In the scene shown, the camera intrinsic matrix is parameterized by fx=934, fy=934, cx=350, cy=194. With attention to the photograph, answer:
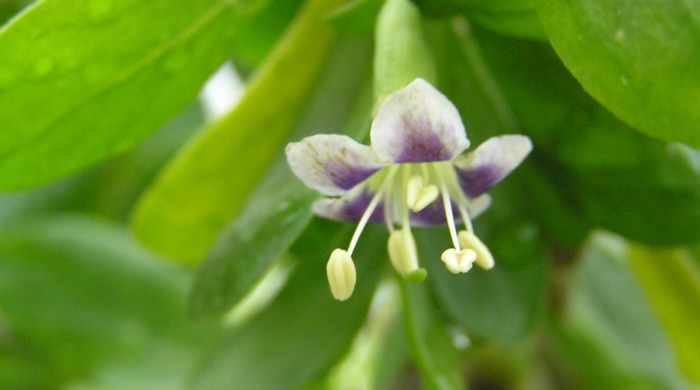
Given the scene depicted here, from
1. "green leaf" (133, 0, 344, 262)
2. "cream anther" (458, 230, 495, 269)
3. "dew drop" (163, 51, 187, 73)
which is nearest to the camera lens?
"cream anther" (458, 230, 495, 269)

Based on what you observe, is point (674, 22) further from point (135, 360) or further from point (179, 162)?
point (135, 360)

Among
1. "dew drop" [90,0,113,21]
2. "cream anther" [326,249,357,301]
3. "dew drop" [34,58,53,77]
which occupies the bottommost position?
"cream anther" [326,249,357,301]

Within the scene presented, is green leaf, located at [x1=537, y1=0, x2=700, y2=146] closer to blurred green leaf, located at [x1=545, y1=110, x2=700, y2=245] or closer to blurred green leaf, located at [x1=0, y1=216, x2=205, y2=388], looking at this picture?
blurred green leaf, located at [x1=545, y1=110, x2=700, y2=245]

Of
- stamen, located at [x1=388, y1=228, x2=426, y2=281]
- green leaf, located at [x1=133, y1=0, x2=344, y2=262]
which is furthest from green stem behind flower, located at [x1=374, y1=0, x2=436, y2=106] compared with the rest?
green leaf, located at [x1=133, y1=0, x2=344, y2=262]

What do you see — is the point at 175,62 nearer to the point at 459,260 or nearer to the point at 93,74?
the point at 93,74

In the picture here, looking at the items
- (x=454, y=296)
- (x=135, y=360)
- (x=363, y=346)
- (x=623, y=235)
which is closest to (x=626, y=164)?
(x=623, y=235)

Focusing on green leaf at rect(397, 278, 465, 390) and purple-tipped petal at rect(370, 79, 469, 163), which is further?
green leaf at rect(397, 278, 465, 390)

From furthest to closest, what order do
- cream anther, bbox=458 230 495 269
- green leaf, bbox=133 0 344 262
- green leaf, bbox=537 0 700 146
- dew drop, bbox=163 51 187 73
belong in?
green leaf, bbox=133 0 344 262 < dew drop, bbox=163 51 187 73 < cream anther, bbox=458 230 495 269 < green leaf, bbox=537 0 700 146
